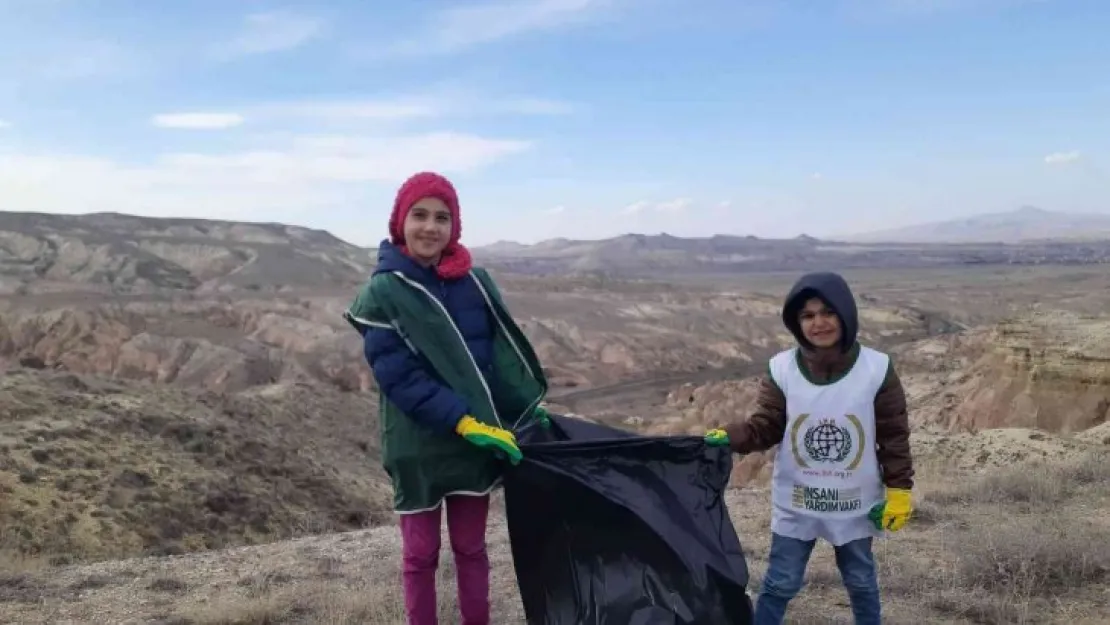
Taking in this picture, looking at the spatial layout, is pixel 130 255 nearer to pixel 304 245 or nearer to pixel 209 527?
pixel 304 245

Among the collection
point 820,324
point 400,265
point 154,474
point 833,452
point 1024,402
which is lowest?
point 154,474

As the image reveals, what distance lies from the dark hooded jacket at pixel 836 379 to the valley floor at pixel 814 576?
1.29 meters

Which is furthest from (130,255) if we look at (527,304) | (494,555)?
(494,555)

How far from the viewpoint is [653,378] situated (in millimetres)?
39625

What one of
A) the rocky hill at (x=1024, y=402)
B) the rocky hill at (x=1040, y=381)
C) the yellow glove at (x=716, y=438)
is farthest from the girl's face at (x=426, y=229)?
the rocky hill at (x=1040, y=381)

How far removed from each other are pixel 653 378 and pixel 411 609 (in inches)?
1450

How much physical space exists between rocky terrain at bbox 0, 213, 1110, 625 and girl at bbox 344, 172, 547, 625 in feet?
4.47

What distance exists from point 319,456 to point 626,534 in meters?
14.7

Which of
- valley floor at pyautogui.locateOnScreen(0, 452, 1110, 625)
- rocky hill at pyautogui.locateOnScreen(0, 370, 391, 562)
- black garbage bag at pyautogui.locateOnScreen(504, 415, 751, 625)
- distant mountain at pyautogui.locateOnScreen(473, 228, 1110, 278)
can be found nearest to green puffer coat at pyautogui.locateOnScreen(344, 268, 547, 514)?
black garbage bag at pyautogui.locateOnScreen(504, 415, 751, 625)

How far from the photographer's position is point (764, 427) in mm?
3316

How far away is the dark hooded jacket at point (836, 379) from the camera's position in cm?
310

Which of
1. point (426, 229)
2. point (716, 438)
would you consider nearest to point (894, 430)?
point (716, 438)

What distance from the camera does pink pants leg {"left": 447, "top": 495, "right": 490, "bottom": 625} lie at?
321 cm

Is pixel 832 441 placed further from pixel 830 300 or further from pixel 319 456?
pixel 319 456
